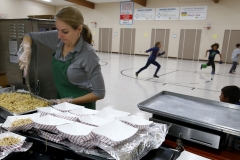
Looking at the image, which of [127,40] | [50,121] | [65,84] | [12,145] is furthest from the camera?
[127,40]

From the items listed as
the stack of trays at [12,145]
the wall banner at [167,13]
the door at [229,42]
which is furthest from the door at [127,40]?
the stack of trays at [12,145]

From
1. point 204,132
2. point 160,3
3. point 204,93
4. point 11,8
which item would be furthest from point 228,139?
point 11,8

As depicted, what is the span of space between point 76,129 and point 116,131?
17 cm

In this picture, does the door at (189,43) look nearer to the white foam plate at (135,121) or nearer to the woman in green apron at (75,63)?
the woman in green apron at (75,63)

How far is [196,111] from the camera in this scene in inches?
49.4

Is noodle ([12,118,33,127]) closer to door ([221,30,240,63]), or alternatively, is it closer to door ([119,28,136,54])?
door ([221,30,240,63])

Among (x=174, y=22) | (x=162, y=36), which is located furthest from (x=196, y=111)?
(x=162, y=36)

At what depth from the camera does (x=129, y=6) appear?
42.6 ft

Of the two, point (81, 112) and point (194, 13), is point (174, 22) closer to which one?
point (194, 13)

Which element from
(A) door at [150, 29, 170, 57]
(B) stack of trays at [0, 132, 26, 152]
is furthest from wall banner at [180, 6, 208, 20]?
(B) stack of trays at [0, 132, 26, 152]

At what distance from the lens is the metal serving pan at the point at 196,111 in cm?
104

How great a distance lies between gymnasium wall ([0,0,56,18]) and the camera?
1268cm

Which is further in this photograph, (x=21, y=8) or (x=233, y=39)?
(x=21, y=8)

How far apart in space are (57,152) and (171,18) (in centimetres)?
1210
